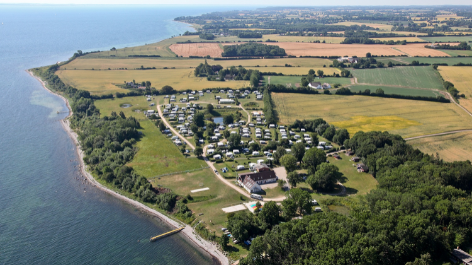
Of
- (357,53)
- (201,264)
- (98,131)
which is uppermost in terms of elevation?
(357,53)

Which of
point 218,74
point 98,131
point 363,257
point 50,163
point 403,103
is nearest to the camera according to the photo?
point 363,257

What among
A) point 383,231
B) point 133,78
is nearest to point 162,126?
point 133,78

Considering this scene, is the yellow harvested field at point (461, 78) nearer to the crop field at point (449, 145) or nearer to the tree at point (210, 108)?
the crop field at point (449, 145)

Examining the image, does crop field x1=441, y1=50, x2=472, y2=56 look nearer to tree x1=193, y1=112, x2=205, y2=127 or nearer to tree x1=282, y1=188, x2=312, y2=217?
tree x1=193, y1=112, x2=205, y2=127

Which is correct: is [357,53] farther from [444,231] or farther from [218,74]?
[444,231]

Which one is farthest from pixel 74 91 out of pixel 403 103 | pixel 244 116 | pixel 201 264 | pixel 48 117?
pixel 403 103

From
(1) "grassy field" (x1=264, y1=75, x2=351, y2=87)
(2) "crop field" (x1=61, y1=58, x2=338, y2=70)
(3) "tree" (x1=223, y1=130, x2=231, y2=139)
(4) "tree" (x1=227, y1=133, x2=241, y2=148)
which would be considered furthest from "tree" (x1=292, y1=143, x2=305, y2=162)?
(2) "crop field" (x1=61, y1=58, x2=338, y2=70)

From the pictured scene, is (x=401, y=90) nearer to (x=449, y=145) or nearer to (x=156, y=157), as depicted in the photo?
(x=449, y=145)
